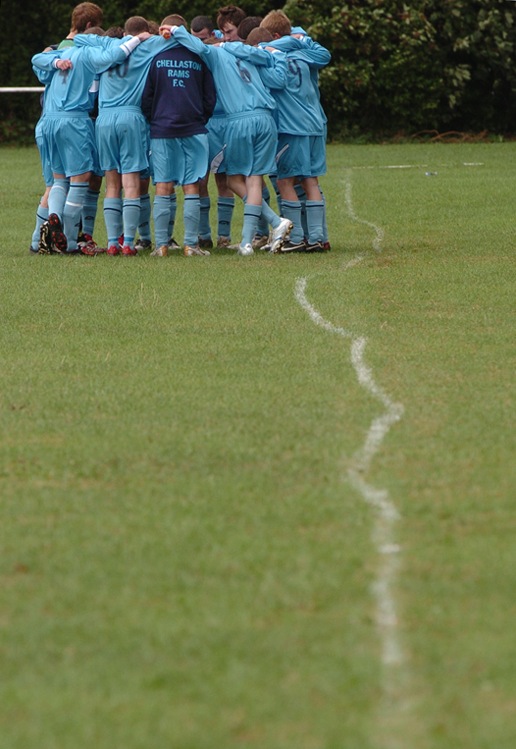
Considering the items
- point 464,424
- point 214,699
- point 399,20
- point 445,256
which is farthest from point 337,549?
point 399,20

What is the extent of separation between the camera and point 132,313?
10555 millimetres

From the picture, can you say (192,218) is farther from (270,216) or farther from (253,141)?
(253,141)

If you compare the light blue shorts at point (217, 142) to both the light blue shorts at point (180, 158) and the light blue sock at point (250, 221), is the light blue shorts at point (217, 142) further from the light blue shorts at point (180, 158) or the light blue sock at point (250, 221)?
the light blue sock at point (250, 221)

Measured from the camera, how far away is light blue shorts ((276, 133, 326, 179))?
14.1 m

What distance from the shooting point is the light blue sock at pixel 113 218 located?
46.0ft

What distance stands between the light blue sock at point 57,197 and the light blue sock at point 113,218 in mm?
433

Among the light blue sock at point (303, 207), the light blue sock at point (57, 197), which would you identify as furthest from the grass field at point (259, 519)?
the light blue sock at point (303, 207)

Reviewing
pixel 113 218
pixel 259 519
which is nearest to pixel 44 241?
pixel 113 218

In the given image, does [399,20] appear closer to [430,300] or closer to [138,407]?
[430,300]

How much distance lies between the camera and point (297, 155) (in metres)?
14.1

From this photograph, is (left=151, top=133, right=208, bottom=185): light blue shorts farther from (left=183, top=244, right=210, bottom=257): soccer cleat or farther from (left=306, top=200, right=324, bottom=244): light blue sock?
(left=306, top=200, right=324, bottom=244): light blue sock

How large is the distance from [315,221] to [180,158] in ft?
4.84

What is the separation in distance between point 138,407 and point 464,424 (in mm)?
1729

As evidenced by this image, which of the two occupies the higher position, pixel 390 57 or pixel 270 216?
pixel 270 216
